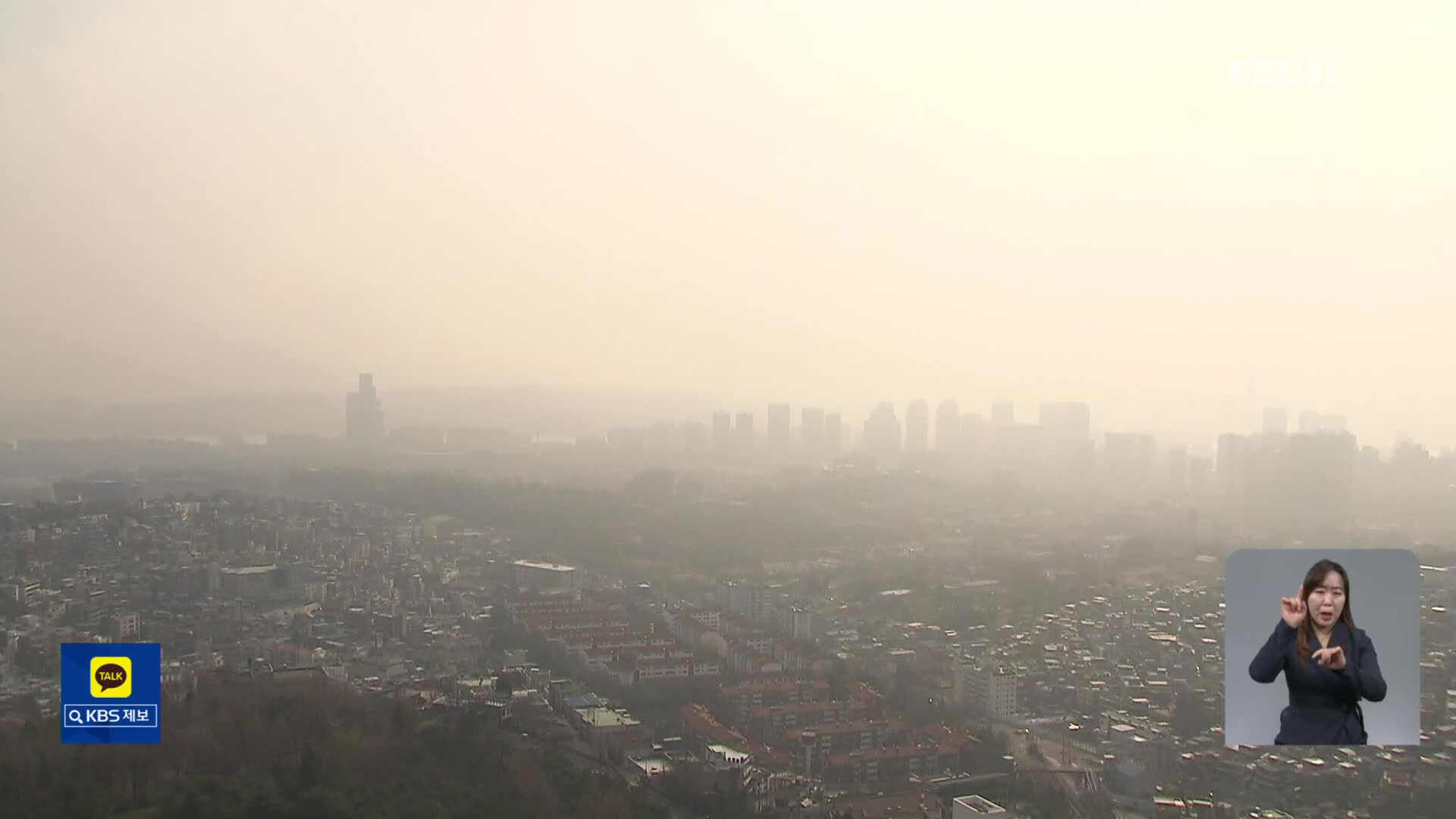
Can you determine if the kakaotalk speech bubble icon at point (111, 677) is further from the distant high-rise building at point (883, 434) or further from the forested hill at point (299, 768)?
the distant high-rise building at point (883, 434)

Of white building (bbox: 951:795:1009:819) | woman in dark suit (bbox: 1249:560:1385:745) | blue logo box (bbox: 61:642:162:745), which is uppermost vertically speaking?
woman in dark suit (bbox: 1249:560:1385:745)

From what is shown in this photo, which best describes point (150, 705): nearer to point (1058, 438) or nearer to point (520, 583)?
point (520, 583)

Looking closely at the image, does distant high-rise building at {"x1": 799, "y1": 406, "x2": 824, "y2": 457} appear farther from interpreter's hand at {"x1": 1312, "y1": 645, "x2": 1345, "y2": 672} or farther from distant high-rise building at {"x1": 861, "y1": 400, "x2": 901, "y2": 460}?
interpreter's hand at {"x1": 1312, "y1": 645, "x2": 1345, "y2": 672}

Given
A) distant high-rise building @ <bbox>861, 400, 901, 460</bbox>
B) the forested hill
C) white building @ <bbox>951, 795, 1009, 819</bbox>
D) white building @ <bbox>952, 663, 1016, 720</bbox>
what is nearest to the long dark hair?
white building @ <bbox>951, 795, 1009, 819</bbox>

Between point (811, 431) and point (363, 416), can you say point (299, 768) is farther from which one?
point (811, 431)

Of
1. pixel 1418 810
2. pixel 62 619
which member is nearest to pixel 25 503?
pixel 62 619
